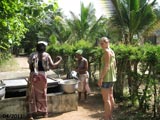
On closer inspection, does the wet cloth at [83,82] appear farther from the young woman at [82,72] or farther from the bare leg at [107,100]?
the bare leg at [107,100]

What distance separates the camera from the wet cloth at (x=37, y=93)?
272 inches

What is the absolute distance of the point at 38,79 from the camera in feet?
22.7

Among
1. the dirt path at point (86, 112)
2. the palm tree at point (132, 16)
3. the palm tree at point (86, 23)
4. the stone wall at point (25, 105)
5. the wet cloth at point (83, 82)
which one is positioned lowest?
the dirt path at point (86, 112)

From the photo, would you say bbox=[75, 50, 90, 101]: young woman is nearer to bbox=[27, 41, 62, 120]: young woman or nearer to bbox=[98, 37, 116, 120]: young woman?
bbox=[27, 41, 62, 120]: young woman

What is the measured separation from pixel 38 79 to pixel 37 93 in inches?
15.3

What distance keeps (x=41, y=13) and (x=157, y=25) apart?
33.9ft

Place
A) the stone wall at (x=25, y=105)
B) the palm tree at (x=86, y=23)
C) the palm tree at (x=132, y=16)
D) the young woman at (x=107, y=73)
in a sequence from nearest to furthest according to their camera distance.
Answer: the young woman at (x=107, y=73)
the stone wall at (x=25, y=105)
the palm tree at (x=132, y=16)
the palm tree at (x=86, y=23)

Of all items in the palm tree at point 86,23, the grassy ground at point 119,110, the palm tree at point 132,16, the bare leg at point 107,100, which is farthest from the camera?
the palm tree at point 86,23

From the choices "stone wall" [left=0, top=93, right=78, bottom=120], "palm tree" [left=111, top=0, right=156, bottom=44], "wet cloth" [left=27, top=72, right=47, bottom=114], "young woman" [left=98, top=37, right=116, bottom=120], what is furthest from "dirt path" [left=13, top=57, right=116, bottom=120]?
"palm tree" [left=111, top=0, right=156, bottom=44]

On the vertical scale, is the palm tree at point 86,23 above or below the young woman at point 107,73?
above

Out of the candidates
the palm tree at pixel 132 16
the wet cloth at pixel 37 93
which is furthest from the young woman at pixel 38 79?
the palm tree at pixel 132 16

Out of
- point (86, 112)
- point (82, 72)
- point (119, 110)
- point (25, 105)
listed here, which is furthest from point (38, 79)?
point (119, 110)

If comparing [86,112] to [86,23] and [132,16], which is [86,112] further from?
[86,23]

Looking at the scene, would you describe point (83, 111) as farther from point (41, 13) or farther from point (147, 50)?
point (41, 13)
